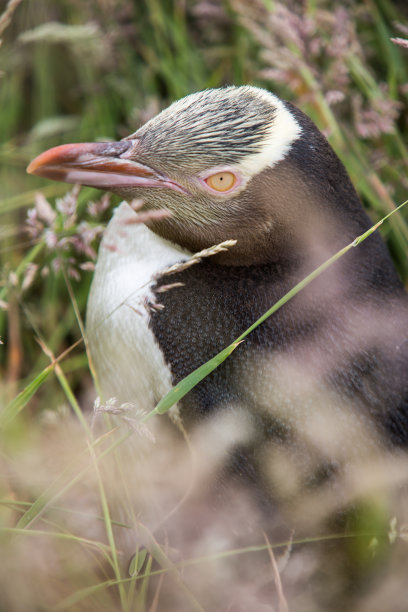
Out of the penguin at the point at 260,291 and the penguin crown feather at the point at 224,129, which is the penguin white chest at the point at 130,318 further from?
the penguin crown feather at the point at 224,129

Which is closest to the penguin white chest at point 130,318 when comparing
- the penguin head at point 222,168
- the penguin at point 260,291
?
the penguin at point 260,291

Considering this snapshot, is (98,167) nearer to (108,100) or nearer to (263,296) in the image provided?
(263,296)

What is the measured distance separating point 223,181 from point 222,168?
27 mm

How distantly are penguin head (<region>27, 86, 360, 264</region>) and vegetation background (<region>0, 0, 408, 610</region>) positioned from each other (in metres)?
0.14

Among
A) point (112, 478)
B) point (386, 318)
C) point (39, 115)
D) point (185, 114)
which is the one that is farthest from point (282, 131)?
point (39, 115)

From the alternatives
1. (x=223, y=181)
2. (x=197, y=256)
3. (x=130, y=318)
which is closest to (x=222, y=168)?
(x=223, y=181)

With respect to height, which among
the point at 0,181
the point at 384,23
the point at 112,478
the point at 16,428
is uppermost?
the point at 384,23

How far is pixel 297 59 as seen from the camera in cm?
194

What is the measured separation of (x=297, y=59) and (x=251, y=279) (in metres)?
0.81

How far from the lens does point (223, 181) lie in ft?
4.54

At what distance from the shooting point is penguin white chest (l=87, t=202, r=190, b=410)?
1.50 metres

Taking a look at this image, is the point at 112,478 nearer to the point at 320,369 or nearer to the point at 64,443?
the point at 64,443

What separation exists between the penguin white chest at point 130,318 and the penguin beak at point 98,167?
96 millimetres

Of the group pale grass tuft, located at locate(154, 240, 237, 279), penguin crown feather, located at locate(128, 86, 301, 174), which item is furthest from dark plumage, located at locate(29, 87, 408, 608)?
pale grass tuft, located at locate(154, 240, 237, 279)
